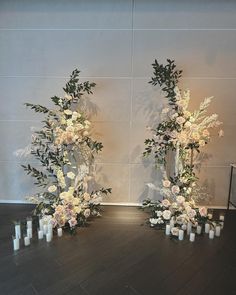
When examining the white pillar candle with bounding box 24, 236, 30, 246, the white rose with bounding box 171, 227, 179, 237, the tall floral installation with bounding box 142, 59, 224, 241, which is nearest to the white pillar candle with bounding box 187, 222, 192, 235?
the tall floral installation with bounding box 142, 59, 224, 241

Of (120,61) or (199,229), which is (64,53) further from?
(199,229)

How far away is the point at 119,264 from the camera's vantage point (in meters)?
1.88

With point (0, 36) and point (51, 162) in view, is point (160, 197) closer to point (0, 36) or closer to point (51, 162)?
point (51, 162)

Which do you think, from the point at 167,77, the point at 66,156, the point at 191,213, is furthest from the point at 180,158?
the point at 66,156

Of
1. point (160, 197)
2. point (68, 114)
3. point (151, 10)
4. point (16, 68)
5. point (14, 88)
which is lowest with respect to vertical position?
point (160, 197)

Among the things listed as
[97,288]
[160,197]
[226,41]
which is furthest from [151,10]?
[97,288]

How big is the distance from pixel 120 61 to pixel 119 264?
6.63 feet

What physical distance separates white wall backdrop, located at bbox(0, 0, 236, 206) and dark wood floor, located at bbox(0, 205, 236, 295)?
84 cm

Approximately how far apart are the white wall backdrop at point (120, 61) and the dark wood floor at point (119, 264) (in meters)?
0.84

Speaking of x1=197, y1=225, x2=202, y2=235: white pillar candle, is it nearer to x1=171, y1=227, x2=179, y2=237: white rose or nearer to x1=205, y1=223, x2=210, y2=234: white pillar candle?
x1=205, y1=223, x2=210, y2=234: white pillar candle

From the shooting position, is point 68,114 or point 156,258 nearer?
point 156,258

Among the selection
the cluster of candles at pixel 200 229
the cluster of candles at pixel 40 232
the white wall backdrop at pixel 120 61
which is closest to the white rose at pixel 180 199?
the cluster of candles at pixel 200 229

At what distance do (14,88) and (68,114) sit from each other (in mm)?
864

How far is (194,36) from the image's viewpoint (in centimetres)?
263
